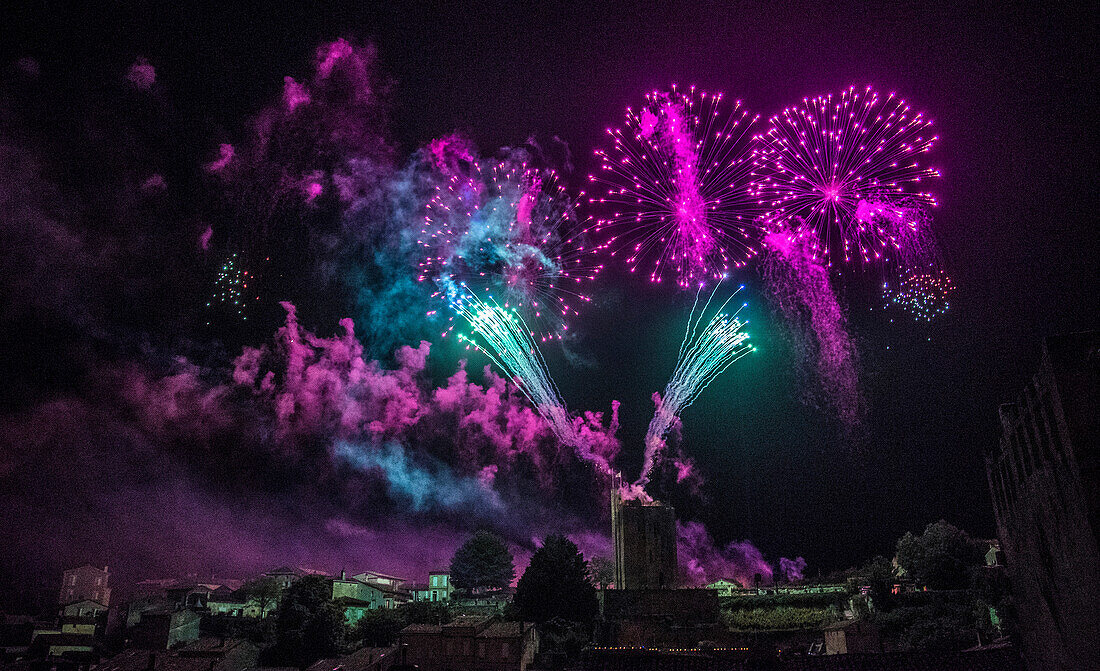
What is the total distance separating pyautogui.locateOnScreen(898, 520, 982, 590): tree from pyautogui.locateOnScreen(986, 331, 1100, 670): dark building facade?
63.3ft

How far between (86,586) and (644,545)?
38.9 m

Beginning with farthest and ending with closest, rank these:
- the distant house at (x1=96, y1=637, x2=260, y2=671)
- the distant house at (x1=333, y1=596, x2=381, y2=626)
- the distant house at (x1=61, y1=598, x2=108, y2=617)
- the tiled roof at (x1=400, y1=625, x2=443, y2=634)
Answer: the distant house at (x1=333, y1=596, x2=381, y2=626), the distant house at (x1=61, y1=598, x2=108, y2=617), the tiled roof at (x1=400, y1=625, x2=443, y2=634), the distant house at (x1=96, y1=637, x2=260, y2=671)

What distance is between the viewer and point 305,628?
37781 millimetres

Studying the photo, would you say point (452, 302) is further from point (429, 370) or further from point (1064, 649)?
point (1064, 649)

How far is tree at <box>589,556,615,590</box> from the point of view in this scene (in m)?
62.4

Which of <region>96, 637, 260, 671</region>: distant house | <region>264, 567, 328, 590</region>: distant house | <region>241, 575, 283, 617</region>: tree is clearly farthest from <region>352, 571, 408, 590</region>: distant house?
<region>96, 637, 260, 671</region>: distant house

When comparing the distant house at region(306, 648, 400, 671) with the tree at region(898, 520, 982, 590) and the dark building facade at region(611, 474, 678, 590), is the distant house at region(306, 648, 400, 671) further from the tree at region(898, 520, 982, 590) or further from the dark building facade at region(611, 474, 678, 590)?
the tree at region(898, 520, 982, 590)

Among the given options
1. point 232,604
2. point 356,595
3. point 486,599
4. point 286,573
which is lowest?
point 232,604

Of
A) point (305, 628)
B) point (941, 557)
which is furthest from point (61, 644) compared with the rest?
point (941, 557)

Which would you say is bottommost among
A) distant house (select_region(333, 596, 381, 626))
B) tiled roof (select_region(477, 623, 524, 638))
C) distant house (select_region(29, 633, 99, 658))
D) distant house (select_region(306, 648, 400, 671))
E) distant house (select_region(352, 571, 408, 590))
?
distant house (select_region(306, 648, 400, 671))

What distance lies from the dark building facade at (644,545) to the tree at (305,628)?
20.0m

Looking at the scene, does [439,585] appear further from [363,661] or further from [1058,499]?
[1058,499]

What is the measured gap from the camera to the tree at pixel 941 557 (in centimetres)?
4003

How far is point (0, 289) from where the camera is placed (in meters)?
47.2
